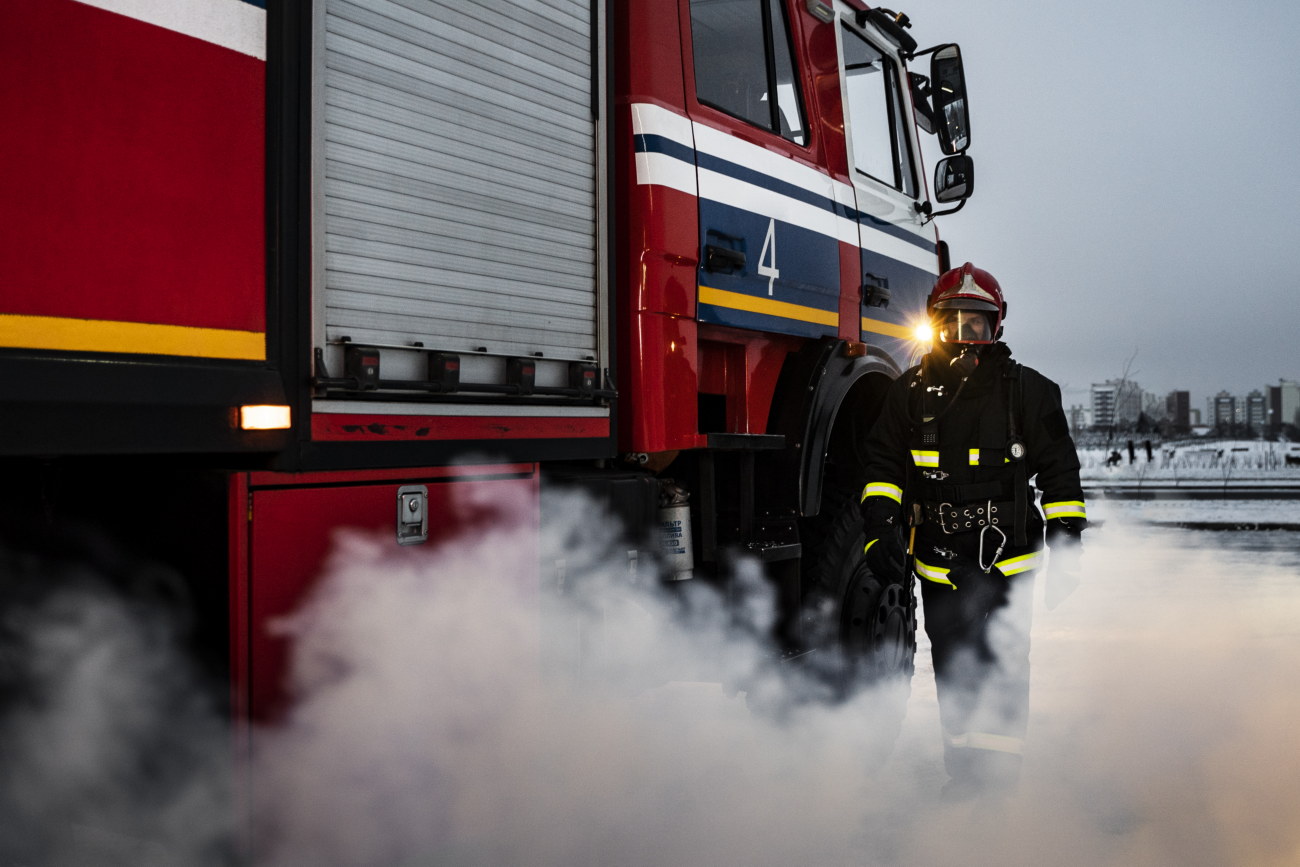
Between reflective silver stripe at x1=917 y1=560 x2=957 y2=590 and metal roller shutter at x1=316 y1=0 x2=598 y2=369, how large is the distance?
153 centimetres

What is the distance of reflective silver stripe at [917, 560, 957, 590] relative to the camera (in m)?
3.79

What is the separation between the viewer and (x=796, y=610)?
399 cm

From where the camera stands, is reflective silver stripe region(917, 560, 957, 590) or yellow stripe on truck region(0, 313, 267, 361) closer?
yellow stripe on truck region(0, 313, 267, 361)

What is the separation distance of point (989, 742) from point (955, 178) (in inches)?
93.8

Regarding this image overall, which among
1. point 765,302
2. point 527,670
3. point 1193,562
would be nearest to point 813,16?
point 765,302

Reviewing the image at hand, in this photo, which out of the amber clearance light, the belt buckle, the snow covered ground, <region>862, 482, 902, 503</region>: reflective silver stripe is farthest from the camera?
the snow covered ground

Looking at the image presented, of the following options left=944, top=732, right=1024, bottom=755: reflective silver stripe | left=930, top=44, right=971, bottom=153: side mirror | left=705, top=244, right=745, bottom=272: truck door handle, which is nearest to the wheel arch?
left=705, top=244, right=745, bottom=272: truck door handle

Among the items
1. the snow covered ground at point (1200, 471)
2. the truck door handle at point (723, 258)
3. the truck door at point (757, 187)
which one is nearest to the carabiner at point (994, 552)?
the truck door at point (757, 187)

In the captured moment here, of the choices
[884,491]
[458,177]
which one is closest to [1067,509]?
[884,491]

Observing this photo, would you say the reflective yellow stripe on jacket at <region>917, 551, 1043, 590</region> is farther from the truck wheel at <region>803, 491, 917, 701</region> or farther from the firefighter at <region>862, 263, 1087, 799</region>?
the truck wheel at <region>803, 491, 917, 701</region>

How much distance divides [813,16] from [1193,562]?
6.75 meters

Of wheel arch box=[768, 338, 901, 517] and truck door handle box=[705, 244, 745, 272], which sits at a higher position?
truck door handle box=[705, 244, 745, 272]

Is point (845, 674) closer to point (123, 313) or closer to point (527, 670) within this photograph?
point (527, 670)

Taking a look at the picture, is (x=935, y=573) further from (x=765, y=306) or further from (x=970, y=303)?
(x=765, y=306)
